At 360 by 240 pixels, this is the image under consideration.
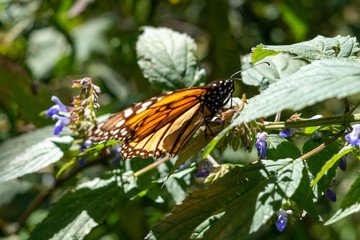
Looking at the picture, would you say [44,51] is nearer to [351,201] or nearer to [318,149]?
[318,149]

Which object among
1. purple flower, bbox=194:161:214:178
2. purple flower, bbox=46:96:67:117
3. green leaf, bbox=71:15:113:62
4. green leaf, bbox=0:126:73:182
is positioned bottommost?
purple flower, bbox=194:161:214:178

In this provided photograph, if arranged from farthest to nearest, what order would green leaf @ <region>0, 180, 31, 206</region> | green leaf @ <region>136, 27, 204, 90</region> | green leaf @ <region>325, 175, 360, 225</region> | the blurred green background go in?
the blurred green background < green leaf @ <region>0, 180, 31, 206</region> < green leaf @ <region>136, 27, 204, 90</region> < green leaf @ <region>325, 175, 360, 225</region>

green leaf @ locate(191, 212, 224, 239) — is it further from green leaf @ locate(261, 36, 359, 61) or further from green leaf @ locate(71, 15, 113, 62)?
green leaf @ locate(71, 15, 113, 62)

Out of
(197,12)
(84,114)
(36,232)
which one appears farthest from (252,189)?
(197,12)

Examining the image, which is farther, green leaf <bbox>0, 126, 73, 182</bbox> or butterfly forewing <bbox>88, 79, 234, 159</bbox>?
green leaf <bbox>0, 126, 73, 182</bbox>

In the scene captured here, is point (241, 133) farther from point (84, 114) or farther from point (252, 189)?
point (84, 114)

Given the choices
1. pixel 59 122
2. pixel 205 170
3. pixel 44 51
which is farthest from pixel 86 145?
pixel 44 51

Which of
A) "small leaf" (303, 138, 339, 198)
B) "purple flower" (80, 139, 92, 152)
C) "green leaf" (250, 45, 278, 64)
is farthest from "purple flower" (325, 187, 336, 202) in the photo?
"purple flower" (80, 139, 92, 152)

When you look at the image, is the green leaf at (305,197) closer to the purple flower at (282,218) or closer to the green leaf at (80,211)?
the purple flower at (282,218)
